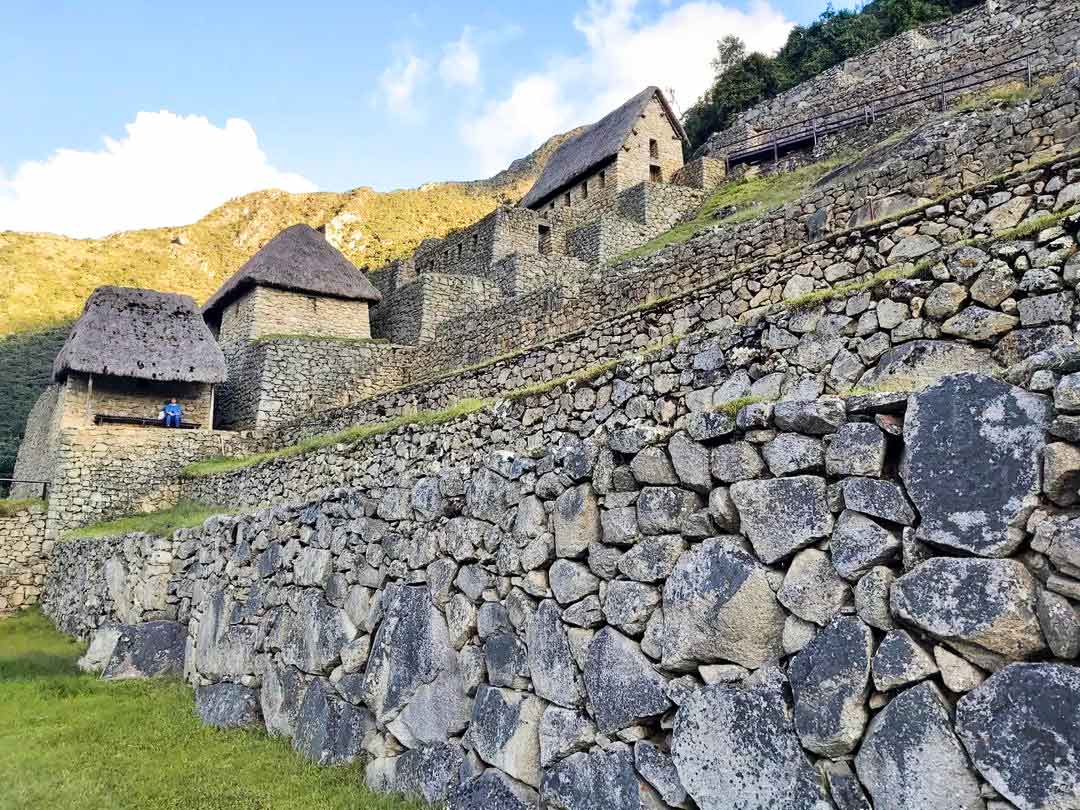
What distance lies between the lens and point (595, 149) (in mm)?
28094

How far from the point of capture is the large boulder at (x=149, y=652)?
7703 mm

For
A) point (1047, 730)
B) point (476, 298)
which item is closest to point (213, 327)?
point (476, 298)

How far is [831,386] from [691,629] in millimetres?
3032

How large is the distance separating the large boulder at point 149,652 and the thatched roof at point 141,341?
12.0m

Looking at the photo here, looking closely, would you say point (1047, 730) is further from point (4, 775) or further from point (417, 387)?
point (417, 387)

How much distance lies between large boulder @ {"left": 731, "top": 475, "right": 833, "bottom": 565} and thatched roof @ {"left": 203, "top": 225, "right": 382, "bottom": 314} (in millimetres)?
20999

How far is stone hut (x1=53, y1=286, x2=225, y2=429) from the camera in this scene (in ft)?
58.7

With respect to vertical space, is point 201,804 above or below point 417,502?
below

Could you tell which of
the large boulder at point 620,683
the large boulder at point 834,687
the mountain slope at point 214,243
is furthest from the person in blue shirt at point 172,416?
the large boulder at point 834,687

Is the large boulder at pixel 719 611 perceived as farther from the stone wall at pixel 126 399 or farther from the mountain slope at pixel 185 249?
the mountain slope at pixel 185 249

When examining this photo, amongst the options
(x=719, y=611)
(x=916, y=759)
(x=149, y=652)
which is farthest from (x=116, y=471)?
(x=916, y=759)

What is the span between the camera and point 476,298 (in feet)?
73.5

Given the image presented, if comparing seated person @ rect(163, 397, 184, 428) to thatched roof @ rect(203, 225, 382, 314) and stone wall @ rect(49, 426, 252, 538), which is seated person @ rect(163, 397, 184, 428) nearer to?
stone wall @ rect(49, 426, 252, 538)

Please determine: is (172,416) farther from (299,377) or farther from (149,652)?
(149,652)
